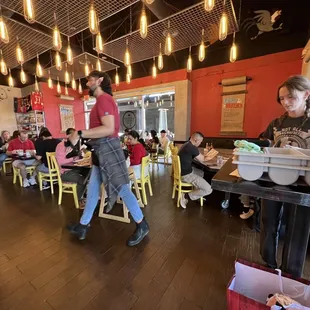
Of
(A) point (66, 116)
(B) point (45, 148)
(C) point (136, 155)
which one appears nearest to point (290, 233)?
(C) point (136, 155)

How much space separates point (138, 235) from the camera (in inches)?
73.5

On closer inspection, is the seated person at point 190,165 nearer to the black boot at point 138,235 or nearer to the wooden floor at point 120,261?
the wooden floor at point 120,261

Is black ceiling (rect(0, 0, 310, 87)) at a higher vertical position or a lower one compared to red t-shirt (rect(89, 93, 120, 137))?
higher

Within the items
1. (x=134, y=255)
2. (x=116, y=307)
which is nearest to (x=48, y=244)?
(x=134, y=255)

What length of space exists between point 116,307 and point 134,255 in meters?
0.50

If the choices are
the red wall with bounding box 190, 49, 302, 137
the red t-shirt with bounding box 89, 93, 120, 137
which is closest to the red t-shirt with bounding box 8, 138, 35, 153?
the red t-shirt with bounding box 89, 93, 120, 137

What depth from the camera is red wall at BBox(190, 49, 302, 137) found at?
4016 millimetres

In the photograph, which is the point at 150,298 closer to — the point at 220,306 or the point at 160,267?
the point at 160,267

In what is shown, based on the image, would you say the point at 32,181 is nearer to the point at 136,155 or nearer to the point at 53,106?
the point at 136,155

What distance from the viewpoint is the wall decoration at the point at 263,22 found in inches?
135

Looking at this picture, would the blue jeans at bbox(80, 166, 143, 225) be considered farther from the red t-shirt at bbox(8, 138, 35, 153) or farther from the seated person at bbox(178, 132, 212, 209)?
the red t-shirt at bbox(8, 138, 35, 153)

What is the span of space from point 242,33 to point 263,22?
47 cm

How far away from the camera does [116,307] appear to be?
1212 mm

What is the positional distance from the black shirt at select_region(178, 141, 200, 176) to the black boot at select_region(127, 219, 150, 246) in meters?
1.08
